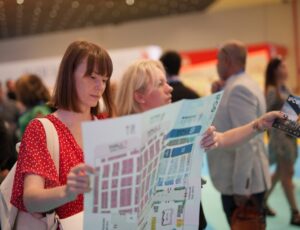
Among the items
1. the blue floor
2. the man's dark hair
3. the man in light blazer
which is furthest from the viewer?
the blue floor

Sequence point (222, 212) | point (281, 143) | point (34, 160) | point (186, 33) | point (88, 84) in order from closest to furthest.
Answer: point (34, 160) < point (88, 84) < point (281, 143) < point (222, 212) < point (186, 33)

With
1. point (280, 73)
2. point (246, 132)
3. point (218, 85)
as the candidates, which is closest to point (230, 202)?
point (218, 85)

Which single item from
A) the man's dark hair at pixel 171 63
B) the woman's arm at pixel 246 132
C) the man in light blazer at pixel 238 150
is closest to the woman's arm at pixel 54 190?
the woman's arm at pixel 246 132

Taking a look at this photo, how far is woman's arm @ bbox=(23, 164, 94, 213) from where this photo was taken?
1.13m

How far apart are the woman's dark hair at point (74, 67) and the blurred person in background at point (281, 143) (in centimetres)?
305

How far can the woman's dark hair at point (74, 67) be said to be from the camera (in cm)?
144

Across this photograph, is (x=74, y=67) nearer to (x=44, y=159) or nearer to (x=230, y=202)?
(x=44, y=159)

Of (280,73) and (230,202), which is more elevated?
(280,73)

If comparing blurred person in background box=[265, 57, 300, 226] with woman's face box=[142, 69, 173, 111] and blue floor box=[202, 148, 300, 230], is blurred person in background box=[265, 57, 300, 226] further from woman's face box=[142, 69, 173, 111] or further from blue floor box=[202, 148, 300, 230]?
woman's face box=[142, 69, 173, 111]

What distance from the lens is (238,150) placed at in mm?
2848

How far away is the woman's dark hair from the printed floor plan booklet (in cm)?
33

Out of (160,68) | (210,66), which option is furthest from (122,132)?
(210,66)

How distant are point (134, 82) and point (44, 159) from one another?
53 centimetres

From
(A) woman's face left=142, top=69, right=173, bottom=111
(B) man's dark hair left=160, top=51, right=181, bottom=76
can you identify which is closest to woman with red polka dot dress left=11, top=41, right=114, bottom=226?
(A) woman's face left=142, top=69, right=173, bottom=111
